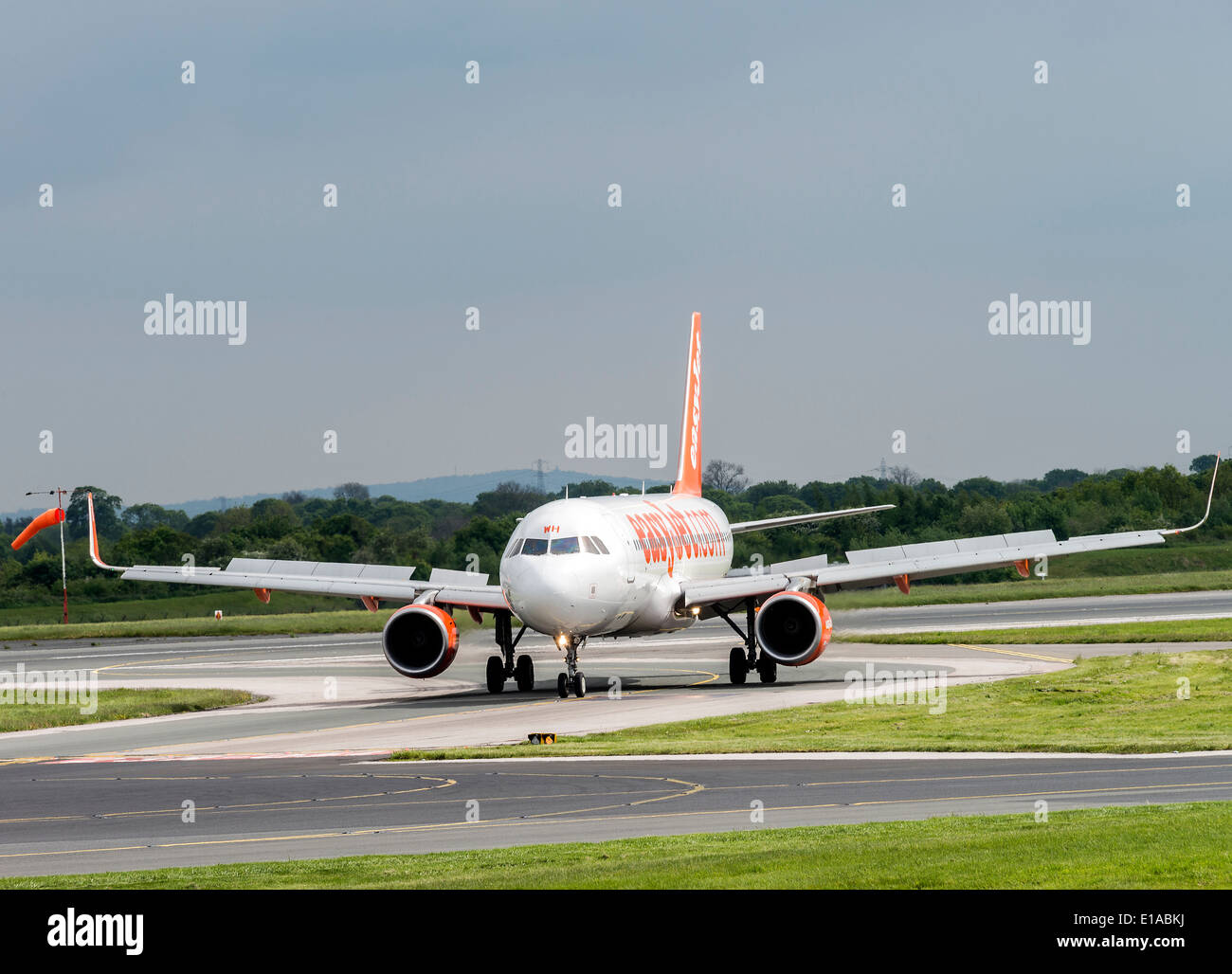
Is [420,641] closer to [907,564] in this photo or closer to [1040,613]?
[907,564]

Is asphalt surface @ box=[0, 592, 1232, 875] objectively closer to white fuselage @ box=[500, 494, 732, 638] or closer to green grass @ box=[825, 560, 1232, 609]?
white fuselage @ box=[500, 494, 732, 638]

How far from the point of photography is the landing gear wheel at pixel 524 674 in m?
43.4

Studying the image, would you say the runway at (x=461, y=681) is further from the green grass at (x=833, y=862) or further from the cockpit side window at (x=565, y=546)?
the green grass at (x=833, y=862)

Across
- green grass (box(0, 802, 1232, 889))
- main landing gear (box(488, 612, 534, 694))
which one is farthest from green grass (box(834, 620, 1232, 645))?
green grass (box(0, 802, 1232, 889))

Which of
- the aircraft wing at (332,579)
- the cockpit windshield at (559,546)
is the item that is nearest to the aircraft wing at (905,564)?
the cockpit windshield at (559,546)

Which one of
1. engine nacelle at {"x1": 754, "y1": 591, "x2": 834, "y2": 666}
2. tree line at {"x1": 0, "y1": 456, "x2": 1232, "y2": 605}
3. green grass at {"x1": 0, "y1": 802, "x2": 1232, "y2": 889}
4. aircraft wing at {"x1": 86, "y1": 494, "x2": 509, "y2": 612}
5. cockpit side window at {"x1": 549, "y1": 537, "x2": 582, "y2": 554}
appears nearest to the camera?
green grass at {"x1": 0, "y1": 802, "x2": 1232, "y2": 889}

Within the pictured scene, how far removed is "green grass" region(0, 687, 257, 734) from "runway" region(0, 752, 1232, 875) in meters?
10.3

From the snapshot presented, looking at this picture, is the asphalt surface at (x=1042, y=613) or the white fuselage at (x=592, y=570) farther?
the asphalt surface at (x=1042, y=613)

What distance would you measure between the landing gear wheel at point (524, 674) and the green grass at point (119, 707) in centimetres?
748

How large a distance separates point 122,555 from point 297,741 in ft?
299

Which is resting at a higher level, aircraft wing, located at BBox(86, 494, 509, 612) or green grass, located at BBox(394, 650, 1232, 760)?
aircraft wing, located at BBox(86, 494, 509, 612)

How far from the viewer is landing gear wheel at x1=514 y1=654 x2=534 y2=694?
43406mm
